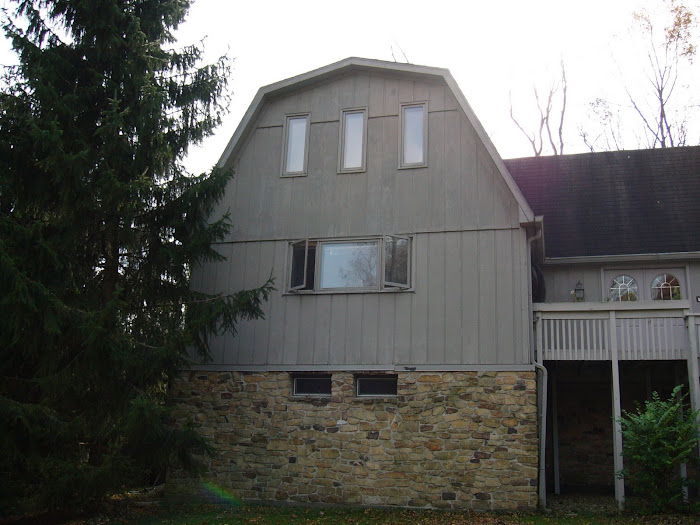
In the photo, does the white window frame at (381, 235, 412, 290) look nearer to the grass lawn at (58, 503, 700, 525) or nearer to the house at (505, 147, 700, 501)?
the house at (505, 147, 700, 501)

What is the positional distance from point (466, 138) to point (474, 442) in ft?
16.6

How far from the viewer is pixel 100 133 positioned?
11.2 metres

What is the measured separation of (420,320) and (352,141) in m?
3.54

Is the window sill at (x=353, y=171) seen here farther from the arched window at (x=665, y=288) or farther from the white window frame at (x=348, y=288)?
the arched window at (x=665, y=288)

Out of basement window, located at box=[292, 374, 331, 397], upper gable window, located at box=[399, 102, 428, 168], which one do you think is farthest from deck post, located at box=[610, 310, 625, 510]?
basement window, located at box=[292, 374, 331, 397]

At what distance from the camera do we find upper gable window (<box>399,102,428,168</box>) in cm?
1276

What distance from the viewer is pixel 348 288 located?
12484mm

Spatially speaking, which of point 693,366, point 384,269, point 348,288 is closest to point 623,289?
point 693,366

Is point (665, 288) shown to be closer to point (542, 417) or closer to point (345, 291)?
point (542, 417)

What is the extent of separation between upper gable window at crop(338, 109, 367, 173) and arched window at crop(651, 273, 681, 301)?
20.6 ft

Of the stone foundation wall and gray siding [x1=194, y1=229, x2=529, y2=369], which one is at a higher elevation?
gray siding [x1=194, y1=229, x2=529, y2=369]

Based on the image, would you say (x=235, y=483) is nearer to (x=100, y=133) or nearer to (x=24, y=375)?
(x=24, y=375)

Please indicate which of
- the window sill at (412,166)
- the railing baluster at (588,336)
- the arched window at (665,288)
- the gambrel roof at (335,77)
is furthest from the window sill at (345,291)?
the arched window at (665,288)

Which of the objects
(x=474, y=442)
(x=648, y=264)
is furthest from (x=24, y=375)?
(x=648, y=264)
